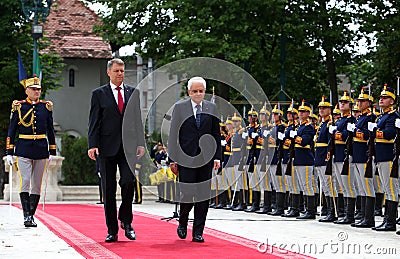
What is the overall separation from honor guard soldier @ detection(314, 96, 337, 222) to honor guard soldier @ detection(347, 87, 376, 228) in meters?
1.01

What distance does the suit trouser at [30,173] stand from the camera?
1236 centimetres

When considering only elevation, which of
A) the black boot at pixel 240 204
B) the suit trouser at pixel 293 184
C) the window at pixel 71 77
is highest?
the window at pixel 71 77

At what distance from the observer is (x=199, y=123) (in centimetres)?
1051

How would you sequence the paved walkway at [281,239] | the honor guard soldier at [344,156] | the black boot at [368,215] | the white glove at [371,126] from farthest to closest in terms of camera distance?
the honor guard soldier at [344,156]
the black boot at [368,215]
the white glove at [371,126]
the paved walkway at [281,239]

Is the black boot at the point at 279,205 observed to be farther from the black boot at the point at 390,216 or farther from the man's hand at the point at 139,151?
the man's hand at the point at 139,151

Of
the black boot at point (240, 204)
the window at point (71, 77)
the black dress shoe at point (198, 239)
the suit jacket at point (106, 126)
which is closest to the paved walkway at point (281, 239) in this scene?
the black dress shoe at point (198, 239)

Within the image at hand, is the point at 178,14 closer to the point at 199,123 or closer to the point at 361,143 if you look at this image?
the point at 361,143

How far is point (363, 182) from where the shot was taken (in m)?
13.8

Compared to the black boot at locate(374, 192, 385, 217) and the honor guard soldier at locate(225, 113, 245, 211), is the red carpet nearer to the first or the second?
the black boot at locate(374, 192, 385, 217)

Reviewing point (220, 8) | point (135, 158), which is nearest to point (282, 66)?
point (220, 8)

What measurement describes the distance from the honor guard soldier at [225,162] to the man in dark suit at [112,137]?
9329 millimetres

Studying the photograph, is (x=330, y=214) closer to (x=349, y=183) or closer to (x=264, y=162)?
(x=349, y=183)

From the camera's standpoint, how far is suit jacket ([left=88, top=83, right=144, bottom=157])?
10.0m

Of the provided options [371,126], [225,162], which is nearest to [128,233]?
[371,126]
